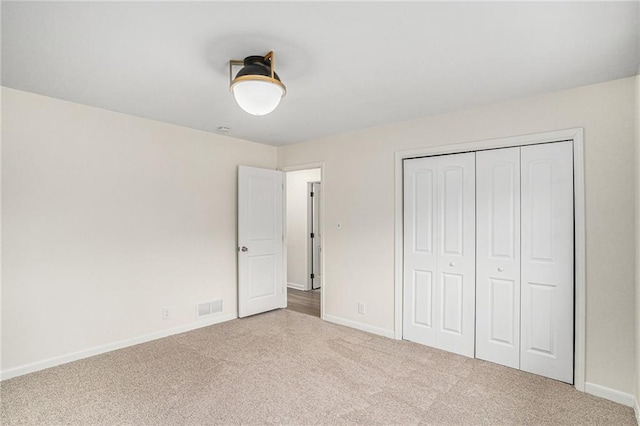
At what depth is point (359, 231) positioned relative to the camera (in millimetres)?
4152

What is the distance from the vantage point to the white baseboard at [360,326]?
12.7 feet

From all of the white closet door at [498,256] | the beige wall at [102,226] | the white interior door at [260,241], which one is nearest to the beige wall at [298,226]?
the white interior door at [260,241]

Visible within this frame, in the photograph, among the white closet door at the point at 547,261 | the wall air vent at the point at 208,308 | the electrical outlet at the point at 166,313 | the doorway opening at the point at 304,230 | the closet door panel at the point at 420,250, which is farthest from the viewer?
the doorway opening at the point at 304,230

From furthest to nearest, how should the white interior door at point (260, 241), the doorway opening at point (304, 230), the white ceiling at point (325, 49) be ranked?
the doorway opening at point (304, 230) → the white interior door at point (260, 241) → the white ceiling at point (325, 49)

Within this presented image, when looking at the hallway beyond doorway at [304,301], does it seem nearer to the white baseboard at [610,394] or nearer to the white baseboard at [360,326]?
the white baseboard at [360,326]

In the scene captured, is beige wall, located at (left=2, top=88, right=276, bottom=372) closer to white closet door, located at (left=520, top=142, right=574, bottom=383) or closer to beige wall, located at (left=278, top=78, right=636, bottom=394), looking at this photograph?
beige wall, located at (left=278, top=78, right=636, bottom=394)

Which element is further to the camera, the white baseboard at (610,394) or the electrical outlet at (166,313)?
the electrical outlet at (166,313)

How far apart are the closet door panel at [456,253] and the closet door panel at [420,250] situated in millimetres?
76

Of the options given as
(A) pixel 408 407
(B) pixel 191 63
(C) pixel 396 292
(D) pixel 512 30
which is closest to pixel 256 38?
(B) pixel 191 63

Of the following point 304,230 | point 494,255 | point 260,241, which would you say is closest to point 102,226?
point 260,241

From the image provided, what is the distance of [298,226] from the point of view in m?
6.48

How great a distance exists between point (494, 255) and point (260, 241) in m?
2.85

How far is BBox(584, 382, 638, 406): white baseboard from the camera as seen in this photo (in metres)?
2.49

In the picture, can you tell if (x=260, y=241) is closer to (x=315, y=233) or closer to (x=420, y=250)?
(x=315, y=233)
